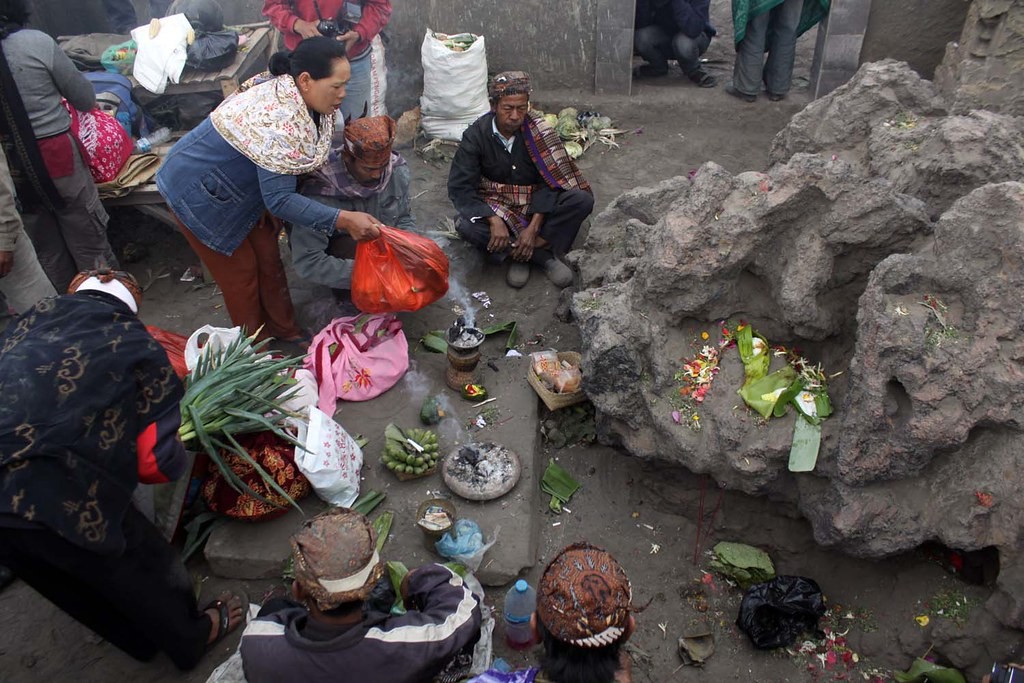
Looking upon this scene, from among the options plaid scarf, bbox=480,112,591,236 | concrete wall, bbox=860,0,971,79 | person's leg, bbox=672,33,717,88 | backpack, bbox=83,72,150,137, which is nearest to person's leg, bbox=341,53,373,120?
backpack, bbox=83,72,150,137

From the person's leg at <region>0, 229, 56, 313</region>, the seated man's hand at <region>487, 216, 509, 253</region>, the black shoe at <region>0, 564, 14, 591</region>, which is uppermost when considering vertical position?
the person's leg at <region>0, 229, 56, 313</region>

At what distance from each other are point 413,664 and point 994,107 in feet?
17.6

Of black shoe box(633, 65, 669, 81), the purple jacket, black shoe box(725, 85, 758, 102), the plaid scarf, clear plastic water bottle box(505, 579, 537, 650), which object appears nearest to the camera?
the purple jacket

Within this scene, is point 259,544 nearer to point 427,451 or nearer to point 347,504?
point 347,504

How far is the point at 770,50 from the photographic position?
7.17 metres

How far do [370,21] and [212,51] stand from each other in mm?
1525

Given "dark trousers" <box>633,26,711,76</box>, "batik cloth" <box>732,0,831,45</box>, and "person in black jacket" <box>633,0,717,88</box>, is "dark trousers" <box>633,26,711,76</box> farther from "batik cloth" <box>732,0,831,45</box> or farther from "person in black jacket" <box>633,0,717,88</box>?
"batik cloth" <box>732,0,831,45</box>

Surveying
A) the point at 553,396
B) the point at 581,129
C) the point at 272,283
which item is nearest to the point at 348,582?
the point at 553,396

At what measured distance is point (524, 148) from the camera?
17.0 feet

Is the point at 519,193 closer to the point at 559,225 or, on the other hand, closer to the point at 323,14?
the point at 559,225

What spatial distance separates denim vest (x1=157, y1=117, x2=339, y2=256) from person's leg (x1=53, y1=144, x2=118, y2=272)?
43.2 inches

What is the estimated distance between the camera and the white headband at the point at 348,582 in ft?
7.21

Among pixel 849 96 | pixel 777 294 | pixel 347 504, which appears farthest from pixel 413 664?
pixel 849 96

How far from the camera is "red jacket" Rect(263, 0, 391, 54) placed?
6203 mm
